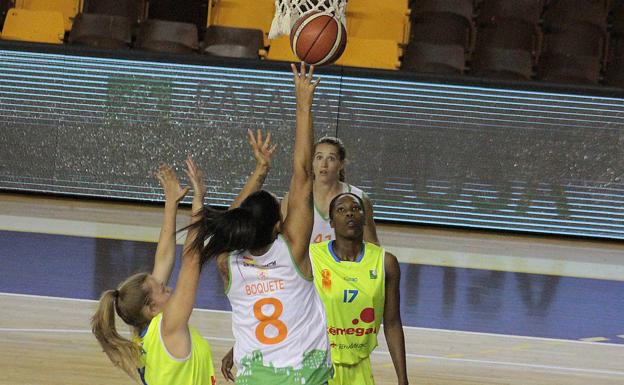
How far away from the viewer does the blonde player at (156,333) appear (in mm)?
3535

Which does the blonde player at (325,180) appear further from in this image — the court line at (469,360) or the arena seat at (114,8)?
the arena seat at (114,8)

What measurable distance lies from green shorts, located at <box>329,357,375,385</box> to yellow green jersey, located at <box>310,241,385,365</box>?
0.03 m

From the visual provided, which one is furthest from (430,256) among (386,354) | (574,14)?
(574,14)

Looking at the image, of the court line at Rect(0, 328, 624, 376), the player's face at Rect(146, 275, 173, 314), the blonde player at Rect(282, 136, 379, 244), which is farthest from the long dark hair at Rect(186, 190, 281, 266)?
the court line at Rect(0, 328, 624, 376)

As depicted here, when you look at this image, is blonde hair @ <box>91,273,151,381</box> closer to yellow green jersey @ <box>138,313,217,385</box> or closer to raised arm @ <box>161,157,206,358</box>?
yellow green jersey @ <box>138,313,217,385</box>

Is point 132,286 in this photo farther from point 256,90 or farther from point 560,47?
point 560,47

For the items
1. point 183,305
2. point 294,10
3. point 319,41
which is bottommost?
point 183,305

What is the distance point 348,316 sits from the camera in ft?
14.9

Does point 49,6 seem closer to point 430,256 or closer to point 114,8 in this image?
point 114,8

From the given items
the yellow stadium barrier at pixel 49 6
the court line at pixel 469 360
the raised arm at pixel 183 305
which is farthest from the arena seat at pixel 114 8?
the raised arm at pixel 183 305

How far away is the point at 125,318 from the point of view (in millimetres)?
3820

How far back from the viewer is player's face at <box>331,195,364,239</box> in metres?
4.50

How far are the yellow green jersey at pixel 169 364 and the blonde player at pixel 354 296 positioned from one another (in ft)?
2.86

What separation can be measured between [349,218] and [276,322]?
3.26ft
